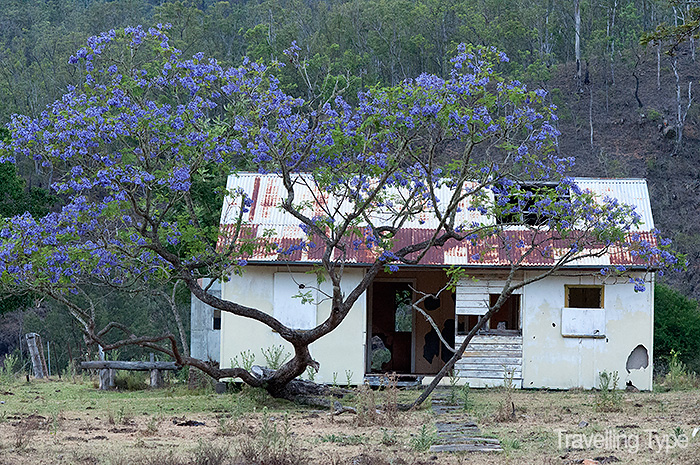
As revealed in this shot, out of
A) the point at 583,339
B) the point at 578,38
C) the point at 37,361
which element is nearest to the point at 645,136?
the point at 578,38

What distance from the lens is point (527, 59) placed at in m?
55.7

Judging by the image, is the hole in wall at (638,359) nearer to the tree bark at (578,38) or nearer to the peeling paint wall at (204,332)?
the peeling paint wall at (204,332)

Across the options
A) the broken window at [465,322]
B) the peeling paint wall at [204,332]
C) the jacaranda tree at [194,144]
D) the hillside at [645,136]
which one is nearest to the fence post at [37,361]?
the peeling paint wall at [204,332]

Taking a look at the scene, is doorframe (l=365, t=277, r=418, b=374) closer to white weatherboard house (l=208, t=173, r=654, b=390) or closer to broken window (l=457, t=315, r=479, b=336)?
broken window (l=457, t=315, r=479, b=336)

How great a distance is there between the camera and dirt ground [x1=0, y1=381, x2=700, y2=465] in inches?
348

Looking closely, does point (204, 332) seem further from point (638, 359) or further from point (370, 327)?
point (638, 359)

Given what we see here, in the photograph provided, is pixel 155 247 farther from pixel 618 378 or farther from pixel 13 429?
pixel 618 378

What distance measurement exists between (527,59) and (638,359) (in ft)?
133

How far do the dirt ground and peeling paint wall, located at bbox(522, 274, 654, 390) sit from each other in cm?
135

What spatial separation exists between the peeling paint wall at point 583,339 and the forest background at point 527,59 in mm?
25266

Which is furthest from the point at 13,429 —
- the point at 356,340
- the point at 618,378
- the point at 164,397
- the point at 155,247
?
the point at 618,378

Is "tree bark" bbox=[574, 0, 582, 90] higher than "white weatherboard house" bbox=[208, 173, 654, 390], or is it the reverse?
"tree bark" bbox=[574, 0, 582, 90]

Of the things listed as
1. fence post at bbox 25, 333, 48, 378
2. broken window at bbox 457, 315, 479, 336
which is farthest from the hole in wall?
fence post at bbox 25, 333, 48, 378

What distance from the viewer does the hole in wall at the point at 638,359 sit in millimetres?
17719
